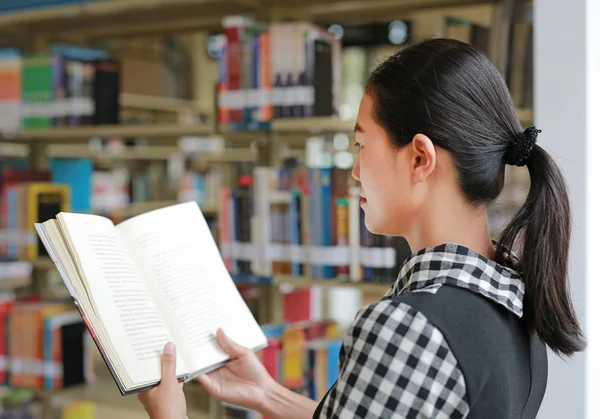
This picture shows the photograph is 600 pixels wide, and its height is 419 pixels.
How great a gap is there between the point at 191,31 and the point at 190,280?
7.26 feet

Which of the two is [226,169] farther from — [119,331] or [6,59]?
[119,331]

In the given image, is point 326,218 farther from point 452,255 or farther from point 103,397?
point 452,255

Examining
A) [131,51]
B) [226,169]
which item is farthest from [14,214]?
[131,51]

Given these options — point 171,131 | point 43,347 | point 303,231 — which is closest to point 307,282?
point 303,231

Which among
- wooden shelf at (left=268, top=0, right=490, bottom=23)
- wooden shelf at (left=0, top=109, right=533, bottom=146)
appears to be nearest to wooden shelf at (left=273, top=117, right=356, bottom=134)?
wooden shelf at (left=0, top=109, right=533, bottom=146)

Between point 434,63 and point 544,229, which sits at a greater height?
point 434,63

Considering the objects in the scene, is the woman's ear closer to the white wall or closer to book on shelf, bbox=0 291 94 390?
the white wall

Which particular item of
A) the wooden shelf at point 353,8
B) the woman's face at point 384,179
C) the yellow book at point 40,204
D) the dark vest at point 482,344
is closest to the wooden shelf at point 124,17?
the wooden shelf at point 353,8

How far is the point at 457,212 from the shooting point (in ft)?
3.44

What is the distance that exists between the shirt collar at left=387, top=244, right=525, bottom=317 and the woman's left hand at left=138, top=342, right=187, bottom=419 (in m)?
0.47

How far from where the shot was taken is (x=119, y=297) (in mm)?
1258

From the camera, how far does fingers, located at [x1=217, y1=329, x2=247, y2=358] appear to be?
1.41 m

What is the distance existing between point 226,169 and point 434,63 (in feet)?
6.63

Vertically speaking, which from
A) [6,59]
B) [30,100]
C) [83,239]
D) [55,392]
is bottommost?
[55,392]
